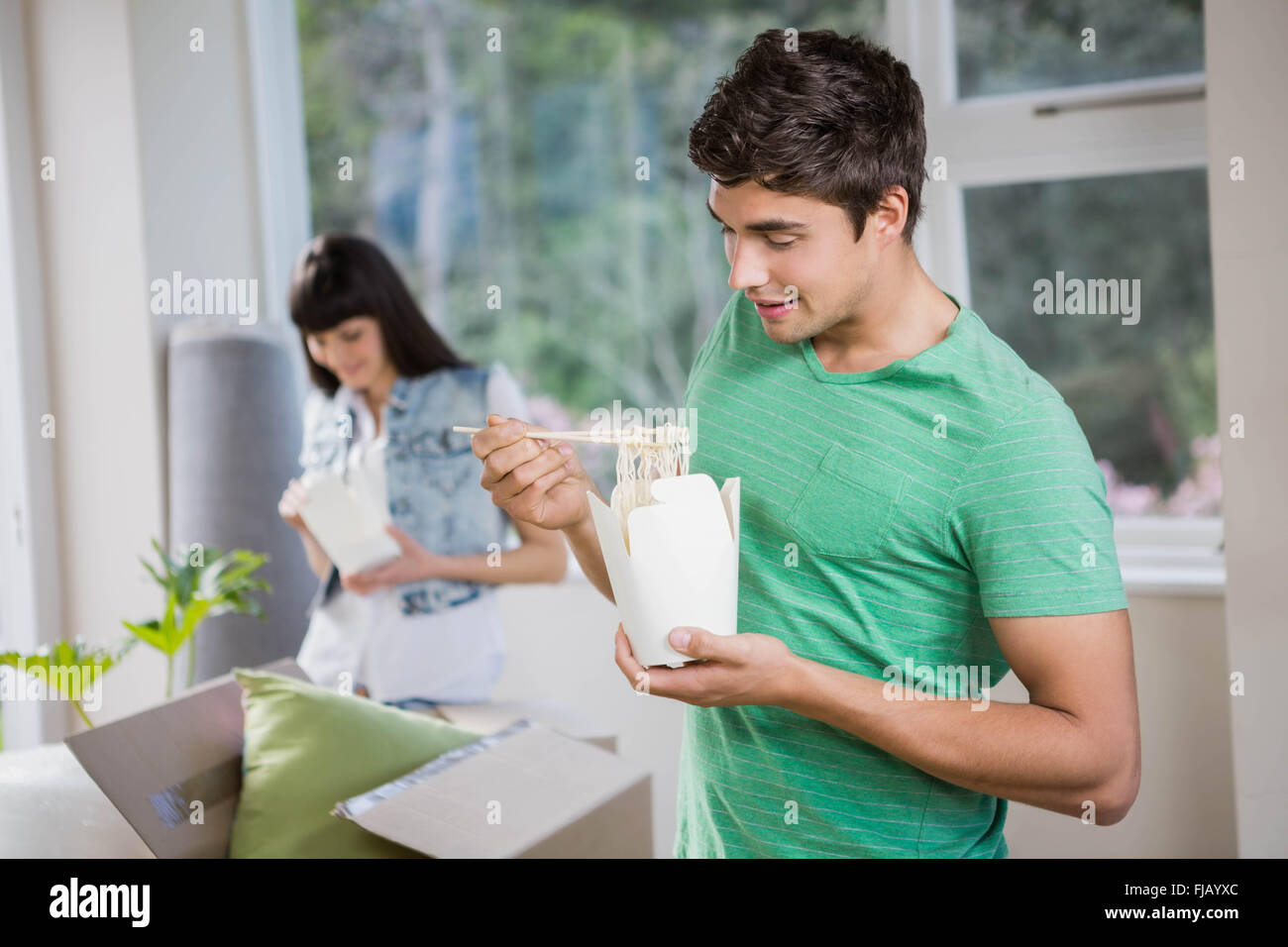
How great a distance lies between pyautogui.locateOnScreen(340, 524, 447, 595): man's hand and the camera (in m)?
2.19

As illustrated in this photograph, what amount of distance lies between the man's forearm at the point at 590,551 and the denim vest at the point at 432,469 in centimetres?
93

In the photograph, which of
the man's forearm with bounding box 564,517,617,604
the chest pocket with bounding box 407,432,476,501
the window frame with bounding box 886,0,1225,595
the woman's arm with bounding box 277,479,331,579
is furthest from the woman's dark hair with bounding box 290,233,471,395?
the window frame with bounding box 886,0,1225,595

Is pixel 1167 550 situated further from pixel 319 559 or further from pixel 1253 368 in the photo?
pixel 319 559

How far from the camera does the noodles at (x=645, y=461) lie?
1.17 m

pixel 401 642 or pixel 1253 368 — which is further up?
pixel 1253 368

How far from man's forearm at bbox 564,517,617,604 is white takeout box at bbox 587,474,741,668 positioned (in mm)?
179

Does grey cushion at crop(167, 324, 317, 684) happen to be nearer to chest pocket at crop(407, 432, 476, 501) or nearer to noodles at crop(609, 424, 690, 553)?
chest pocket at crop(407, 432, 476, 501)

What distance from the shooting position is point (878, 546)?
116 centimetres

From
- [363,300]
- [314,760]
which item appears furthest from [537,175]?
[314,760]

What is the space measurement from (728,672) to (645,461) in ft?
0.80

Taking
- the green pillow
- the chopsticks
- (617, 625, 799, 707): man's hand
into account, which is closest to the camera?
(617, 625, 799, 707): man's hand

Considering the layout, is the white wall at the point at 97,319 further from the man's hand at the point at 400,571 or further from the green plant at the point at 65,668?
the man's hand at the point at 400,571
